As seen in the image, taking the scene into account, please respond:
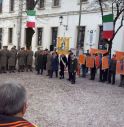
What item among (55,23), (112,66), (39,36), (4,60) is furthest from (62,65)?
(39,36)

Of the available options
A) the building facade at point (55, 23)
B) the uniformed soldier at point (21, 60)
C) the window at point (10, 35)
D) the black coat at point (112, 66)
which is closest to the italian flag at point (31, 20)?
the uniformed soldier at point (21, 60)

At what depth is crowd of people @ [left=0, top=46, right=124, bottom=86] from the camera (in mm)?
20859

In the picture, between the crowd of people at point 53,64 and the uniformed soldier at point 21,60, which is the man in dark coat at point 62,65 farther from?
the uniformed soldier at point 21,60

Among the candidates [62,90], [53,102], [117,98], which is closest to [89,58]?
[62,90]

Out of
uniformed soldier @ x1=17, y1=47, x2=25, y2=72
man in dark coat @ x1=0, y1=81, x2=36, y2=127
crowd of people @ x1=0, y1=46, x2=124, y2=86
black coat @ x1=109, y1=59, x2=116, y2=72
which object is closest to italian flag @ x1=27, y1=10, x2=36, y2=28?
crowd of people @ x1=0, y1=46, x2=124, y2=86

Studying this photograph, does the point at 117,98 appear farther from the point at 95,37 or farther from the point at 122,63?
the point at 95,37

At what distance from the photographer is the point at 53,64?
22719 millimetres

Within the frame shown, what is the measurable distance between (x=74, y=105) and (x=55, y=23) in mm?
25977

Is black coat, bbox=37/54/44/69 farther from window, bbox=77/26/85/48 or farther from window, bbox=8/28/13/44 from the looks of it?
window, bbox=8/28/13/44

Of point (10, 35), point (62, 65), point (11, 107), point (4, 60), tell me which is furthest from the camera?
point (10, 35)

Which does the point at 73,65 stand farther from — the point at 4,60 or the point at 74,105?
the point at 74,105

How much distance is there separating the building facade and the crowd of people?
682cm

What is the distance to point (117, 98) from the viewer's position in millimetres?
15461

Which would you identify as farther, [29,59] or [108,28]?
[29,59]
